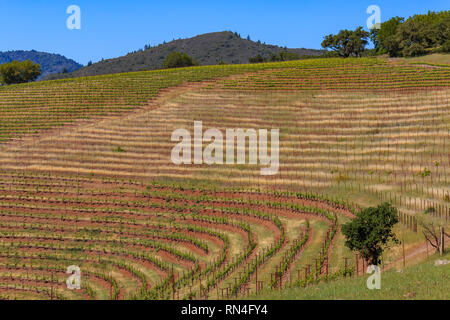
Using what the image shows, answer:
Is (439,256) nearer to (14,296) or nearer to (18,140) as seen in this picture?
(14,296)

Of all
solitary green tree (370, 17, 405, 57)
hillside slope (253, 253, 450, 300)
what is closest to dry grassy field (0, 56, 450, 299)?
hillside slope (253, 253, 450, 300)

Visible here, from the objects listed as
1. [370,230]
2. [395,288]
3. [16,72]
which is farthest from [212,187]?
[16,72]

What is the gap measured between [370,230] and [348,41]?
91.6 metres

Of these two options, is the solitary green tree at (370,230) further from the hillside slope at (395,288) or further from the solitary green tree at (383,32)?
the solitary green tree at (383,32)

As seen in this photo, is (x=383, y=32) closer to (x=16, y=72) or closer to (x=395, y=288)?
(x=16, y=72)

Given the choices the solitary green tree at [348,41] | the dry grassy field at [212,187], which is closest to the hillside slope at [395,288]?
the dry grassy field at [212,187]

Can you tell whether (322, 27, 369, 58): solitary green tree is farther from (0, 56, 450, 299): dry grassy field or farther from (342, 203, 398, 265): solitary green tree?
(342, 203, 398, 265): solitary green tree

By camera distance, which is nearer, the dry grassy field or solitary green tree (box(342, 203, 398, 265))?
solitary green tree (box(342, 203, 398, 265))

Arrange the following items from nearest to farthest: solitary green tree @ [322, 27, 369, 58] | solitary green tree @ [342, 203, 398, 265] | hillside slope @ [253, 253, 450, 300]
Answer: hillside slope @ [253, 253, 450, 300]
solitary green tree @ [342, 203, 398, 265]
solitary green tree @ [322, 27, 369, 58]

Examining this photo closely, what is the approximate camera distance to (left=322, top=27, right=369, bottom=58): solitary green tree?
4122 inches

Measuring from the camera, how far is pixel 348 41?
106m

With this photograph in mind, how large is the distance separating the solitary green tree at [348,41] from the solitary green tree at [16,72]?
74267 millimetres

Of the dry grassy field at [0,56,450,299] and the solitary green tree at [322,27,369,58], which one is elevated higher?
the solitary green tree at [322,27,369,58]

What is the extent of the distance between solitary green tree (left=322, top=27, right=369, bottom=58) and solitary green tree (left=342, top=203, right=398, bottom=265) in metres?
89.9
